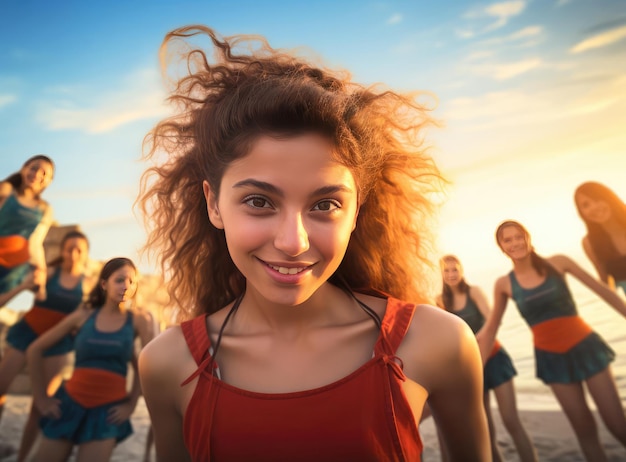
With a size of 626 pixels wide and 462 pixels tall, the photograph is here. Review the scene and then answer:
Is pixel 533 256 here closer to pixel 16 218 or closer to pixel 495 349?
pixel 495 349

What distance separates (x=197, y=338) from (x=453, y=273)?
3.92m

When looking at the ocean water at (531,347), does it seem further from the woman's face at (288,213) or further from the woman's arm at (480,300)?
the woman's face at (288,213)

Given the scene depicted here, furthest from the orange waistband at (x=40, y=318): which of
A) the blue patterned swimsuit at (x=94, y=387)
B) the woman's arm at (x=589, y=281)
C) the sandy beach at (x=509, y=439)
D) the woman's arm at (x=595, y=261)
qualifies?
the woman's arm at (x=595, y=261)

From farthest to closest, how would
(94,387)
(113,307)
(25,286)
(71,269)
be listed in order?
(71,269), (25,286), (113,307), (94,387)

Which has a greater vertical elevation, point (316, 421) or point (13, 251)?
point (13, 251)

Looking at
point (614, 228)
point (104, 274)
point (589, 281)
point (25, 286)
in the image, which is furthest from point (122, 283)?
point (614, 228)

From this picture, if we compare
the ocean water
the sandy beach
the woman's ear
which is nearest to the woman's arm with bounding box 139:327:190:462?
the woman's ear

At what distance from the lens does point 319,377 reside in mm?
1688

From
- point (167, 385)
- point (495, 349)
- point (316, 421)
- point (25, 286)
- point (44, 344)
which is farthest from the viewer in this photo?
point (495, 349)

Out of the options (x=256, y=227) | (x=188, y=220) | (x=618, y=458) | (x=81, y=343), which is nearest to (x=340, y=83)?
(x=256, y=227)

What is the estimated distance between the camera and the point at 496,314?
4.82 meters

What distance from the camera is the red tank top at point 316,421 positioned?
1548 mm

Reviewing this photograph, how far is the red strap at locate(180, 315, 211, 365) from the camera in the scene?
1769mm

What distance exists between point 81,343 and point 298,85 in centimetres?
356
